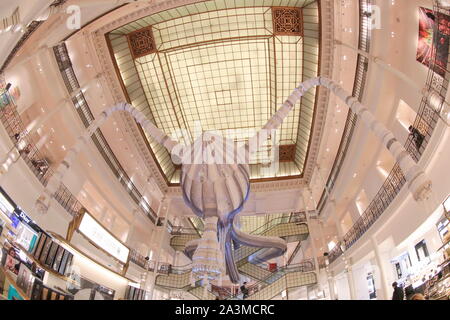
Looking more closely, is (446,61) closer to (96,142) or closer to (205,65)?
(205,65)

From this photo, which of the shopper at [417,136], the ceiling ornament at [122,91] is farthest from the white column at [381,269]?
the ceiling ornament at [122,91]

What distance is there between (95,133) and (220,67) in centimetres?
648

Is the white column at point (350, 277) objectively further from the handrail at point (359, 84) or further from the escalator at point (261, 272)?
the handrail at point (359, 84)

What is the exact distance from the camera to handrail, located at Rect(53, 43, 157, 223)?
10992 millimetres

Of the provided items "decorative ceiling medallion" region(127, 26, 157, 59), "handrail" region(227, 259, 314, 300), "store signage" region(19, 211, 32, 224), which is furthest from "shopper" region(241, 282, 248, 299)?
"decorative ceiling medallion" region(127, 26, 157, 59)

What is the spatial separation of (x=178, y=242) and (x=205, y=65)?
35.5 ft

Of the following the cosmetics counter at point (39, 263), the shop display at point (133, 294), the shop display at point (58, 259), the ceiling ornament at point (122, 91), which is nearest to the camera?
the cosmetics counter at point (39, 263)

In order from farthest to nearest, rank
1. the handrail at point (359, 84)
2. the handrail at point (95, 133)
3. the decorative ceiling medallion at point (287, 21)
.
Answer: the decorative ceiling medallion at point (287, 21) → the handrail at point (95, 133) → the handrail at point (359, 84)

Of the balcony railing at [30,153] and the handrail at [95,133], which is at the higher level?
the handrail at [95,133]

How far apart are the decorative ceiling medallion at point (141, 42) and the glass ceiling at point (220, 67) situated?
4 cm

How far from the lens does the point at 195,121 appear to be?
16016 millimetres

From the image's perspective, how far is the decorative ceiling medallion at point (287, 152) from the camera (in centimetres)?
1708

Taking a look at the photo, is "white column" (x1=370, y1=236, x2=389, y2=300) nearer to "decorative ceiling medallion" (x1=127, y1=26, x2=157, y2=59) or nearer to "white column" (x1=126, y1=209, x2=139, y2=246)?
"white column" (x1=126, y1=209, x2=139, y2=246)

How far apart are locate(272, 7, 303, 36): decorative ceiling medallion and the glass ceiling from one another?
0.14m
